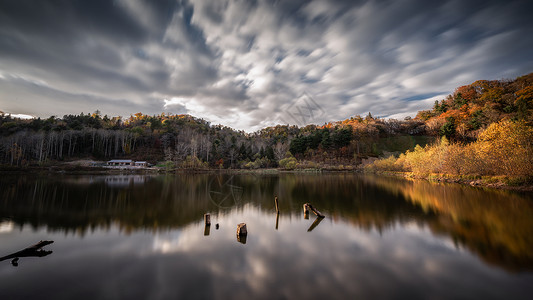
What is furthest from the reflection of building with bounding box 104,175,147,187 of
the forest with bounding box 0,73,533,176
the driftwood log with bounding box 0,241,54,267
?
the driftwood log with bounding box 0,241,54,267

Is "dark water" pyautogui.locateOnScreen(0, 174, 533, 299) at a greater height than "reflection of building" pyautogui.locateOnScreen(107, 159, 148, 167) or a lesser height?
lesser

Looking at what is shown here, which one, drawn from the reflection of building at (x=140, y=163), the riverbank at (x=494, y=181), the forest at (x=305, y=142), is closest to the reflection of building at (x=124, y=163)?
the reflection of building at (x=140, y=163)

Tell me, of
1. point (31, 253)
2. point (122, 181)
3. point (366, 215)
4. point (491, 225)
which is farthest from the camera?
point (122, 181)

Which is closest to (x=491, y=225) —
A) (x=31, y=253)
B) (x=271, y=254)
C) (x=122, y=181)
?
(x=271, y=254)

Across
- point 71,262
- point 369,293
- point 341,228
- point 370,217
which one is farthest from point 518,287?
point 71,262

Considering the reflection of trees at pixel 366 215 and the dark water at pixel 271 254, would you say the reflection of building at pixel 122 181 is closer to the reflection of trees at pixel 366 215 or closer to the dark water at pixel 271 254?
the reflection of trees at pixel 366 215

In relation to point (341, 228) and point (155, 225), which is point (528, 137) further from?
point (155, 225)

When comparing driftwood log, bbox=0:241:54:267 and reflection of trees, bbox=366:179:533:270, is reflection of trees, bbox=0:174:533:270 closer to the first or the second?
reflection of trees, bbox=366:179:533:270

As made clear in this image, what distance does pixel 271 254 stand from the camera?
6.98 metres

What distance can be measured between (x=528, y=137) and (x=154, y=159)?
82.8 metres

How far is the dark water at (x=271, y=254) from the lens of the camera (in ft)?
16.0

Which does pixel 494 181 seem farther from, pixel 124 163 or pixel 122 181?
pixel 124 163

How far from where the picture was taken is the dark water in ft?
16.0

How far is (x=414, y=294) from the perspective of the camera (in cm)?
470
